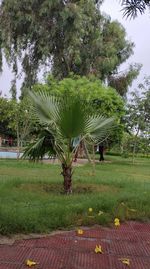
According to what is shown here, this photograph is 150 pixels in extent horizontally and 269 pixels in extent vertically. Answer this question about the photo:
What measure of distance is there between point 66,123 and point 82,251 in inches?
127

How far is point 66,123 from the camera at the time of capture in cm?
721

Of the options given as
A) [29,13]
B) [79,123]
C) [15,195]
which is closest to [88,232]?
[15,195]

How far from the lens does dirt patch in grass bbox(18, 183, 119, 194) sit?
7.69 metres

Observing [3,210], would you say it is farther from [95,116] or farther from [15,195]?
[95,116]

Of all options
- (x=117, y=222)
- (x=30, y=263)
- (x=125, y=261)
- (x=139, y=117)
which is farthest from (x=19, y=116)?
(x=30, y=263)

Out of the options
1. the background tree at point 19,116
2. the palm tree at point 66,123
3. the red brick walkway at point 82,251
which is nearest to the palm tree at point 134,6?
the red brick walkway at point 82,251

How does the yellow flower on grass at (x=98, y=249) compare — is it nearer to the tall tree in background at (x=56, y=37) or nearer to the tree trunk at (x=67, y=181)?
the tree trunk at (x=67, y=181)

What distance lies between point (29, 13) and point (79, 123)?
1900cm

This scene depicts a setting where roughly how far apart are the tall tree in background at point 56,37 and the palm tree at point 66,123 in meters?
17.4

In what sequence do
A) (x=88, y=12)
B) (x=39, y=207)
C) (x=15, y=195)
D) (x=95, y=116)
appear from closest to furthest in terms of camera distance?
(x=39, y=207) → (x=15, y=195) → (x=95, y=116) → (x=88, y=12)

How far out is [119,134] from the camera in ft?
73.0

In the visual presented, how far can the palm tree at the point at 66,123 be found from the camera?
284 inches

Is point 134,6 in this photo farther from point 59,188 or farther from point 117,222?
point 59,188

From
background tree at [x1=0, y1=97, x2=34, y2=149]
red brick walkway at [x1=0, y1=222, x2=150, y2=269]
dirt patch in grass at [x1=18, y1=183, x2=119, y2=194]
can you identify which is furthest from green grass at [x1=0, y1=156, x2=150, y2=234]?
background tree at [x1=0, y1=97, x2=34, y2=149]
